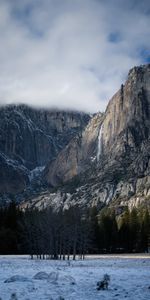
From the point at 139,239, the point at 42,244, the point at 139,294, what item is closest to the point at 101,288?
the point at 139,294

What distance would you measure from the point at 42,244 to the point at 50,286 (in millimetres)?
69529

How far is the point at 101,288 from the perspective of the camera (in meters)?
24.6

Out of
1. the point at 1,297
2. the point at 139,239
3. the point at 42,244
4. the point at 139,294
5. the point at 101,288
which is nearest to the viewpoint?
the point at 1,297

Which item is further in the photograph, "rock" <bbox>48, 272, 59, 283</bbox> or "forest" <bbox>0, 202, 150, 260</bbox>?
"forest" <bbox>0, 202, 150, 260</bbox>

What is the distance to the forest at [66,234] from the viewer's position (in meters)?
90.2

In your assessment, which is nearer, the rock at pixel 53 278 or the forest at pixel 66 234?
the rock at pixel 53 278

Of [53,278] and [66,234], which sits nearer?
[53,278]

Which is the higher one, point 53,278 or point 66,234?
point 66,234

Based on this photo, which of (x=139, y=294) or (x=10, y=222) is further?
(x=10, y=222)

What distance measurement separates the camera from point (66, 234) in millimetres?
93375

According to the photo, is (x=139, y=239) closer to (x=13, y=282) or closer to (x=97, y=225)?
(x=97, y=225)

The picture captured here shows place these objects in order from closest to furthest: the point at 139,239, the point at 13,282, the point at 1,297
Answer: the point at 1,297, the point at 13,282, the point at 139,239

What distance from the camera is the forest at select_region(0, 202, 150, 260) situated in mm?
90188

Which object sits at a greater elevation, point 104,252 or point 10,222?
point 10,222
